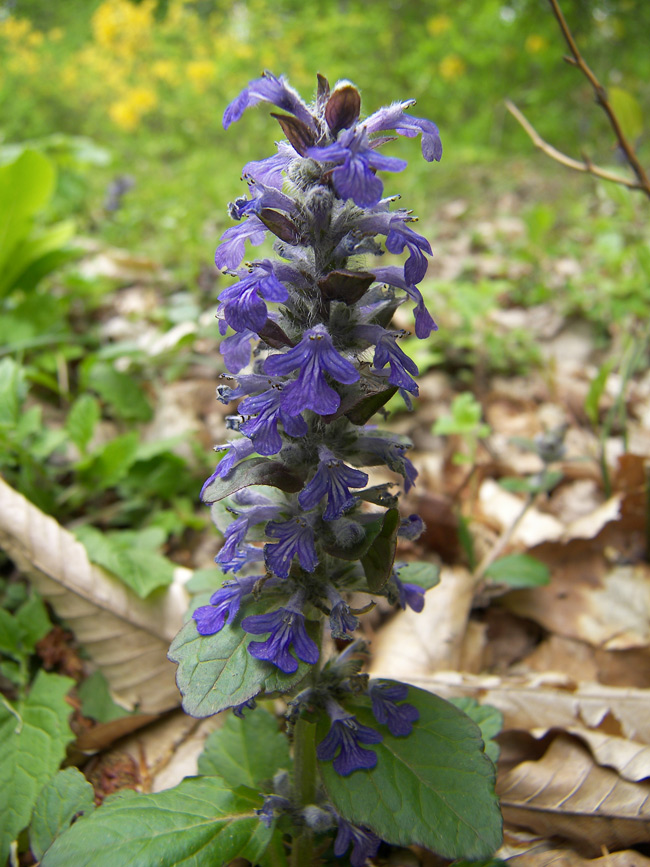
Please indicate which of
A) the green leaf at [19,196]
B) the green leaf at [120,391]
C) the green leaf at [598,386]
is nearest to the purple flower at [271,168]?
the green leaf at [120,391]

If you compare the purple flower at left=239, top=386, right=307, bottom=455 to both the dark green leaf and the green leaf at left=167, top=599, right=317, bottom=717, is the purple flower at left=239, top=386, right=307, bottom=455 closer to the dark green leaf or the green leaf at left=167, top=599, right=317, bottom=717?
the dark green leaf

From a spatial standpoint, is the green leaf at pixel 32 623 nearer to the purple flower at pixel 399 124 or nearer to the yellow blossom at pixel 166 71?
the purple flower at pixel 399 124

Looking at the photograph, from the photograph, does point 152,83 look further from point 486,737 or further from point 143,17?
point 486,737

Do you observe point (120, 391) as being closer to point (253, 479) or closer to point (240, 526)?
point (240, 526)

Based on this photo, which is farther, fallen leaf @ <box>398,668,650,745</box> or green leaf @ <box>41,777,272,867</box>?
fallen leaf @ <box>398,668,650,745</box>

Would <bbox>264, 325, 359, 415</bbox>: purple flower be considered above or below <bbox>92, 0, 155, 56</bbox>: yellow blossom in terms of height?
below

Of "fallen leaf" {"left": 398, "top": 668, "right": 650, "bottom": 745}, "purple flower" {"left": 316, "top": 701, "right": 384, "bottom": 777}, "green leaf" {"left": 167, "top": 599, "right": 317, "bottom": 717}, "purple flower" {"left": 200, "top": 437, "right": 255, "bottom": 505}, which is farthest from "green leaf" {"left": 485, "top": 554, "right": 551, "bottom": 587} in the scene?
"purple flower" {"left": 200, "top": 437, "right": 255, "bottom": 505}

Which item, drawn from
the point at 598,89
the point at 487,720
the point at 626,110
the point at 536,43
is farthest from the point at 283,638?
the point at 536,43
